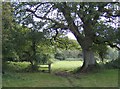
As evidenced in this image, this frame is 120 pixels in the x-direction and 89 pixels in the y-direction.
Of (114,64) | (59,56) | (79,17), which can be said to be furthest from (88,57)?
(59,56)

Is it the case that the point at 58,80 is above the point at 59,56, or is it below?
below

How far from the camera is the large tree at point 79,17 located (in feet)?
41.3

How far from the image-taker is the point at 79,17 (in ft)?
44.4

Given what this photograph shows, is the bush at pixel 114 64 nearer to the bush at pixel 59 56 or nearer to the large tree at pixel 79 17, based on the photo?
the large tree at pixel 79 17

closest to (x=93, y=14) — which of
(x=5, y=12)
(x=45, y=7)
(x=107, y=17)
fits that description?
(x=107, y=17)

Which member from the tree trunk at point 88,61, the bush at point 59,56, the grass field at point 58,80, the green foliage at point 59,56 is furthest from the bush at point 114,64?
the green foliage at point 59,56

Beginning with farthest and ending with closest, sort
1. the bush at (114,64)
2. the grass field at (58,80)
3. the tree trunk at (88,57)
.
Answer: the bush at (114,64) → the tree trunk at (88,57) → the grass field at (58,80)

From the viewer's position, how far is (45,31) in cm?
1402

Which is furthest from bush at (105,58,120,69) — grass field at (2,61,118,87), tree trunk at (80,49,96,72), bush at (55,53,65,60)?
bush at (55,53,65,60)

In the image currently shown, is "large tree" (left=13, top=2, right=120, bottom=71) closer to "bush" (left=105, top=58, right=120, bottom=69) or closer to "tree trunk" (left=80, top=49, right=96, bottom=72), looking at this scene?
"tree trunk" (left=80, top=49, right=96, bottom=72)

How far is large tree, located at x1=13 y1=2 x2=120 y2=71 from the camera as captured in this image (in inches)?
496

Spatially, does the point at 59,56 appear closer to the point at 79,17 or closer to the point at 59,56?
the point at 59,56

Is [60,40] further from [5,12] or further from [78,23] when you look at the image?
[5,12]

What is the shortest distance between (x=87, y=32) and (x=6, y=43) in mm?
5016
